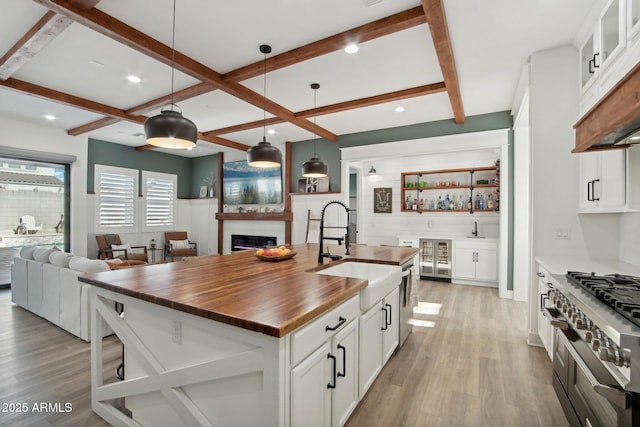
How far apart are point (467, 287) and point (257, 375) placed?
17.0 feet

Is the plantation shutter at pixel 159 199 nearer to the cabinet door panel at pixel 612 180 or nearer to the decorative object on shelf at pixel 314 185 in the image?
the decorative object on shelf at pixel 314 185

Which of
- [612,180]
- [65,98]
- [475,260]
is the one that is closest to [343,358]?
[612,180]

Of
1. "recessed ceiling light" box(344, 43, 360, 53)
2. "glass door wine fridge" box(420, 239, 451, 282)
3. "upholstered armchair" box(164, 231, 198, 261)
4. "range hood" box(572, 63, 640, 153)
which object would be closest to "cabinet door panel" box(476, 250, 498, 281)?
"glass door wine fridge" box(420, 239, 451, 282)

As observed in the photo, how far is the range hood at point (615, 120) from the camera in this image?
1160mm

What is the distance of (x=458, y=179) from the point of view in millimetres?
6191

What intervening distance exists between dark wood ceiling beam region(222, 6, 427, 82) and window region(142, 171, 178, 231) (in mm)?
5264

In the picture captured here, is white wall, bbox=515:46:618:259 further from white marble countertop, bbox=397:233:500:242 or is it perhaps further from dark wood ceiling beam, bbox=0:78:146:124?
dark wood ceiling beam, bbox=0:78:146:124

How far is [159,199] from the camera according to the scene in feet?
25.3

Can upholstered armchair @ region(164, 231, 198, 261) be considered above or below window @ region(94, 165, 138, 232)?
below

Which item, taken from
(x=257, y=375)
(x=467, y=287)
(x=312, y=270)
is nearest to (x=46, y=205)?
(x=312, y=270)

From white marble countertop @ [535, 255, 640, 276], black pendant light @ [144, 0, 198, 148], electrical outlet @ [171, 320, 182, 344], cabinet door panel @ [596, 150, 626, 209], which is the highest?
black pendant light @ [144, 0, 198, 148]

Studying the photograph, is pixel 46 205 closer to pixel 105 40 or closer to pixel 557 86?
pixel 105 40

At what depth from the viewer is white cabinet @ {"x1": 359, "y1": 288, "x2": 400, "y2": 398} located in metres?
2.00

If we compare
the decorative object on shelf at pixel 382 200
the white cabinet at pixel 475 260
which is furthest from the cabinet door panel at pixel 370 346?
the decorative object on shelf at pixel 382 200
